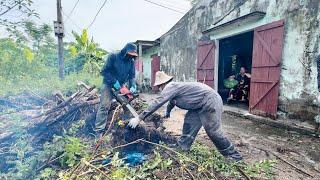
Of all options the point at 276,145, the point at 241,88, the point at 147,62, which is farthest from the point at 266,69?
the point at 147,62

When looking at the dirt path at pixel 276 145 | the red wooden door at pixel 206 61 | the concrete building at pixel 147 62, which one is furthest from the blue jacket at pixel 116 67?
the concrete building at pixel 147 62

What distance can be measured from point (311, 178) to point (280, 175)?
401 millimetres

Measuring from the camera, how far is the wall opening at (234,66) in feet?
32.1

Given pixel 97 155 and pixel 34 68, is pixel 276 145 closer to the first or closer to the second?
pixel 97 155

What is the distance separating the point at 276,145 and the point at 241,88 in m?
4.99

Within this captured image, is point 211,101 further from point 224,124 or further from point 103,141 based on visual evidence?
point 224,124

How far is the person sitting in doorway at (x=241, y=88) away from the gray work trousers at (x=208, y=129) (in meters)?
6.38

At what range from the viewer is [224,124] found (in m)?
6.81

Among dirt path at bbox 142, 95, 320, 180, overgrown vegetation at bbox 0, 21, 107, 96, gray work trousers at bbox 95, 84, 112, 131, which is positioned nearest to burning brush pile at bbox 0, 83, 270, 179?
gray work trousers at bbox 95, 84, 112, 131

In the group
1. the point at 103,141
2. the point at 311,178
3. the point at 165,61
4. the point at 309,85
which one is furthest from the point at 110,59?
the point at 165,61

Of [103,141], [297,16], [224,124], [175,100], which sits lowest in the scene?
[224,124]

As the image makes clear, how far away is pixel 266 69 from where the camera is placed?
720cm

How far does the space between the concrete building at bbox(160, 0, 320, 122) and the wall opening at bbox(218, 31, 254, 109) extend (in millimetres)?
537

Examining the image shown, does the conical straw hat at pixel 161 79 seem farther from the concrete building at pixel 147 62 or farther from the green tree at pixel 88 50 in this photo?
the concrete building at pixel 147 62
